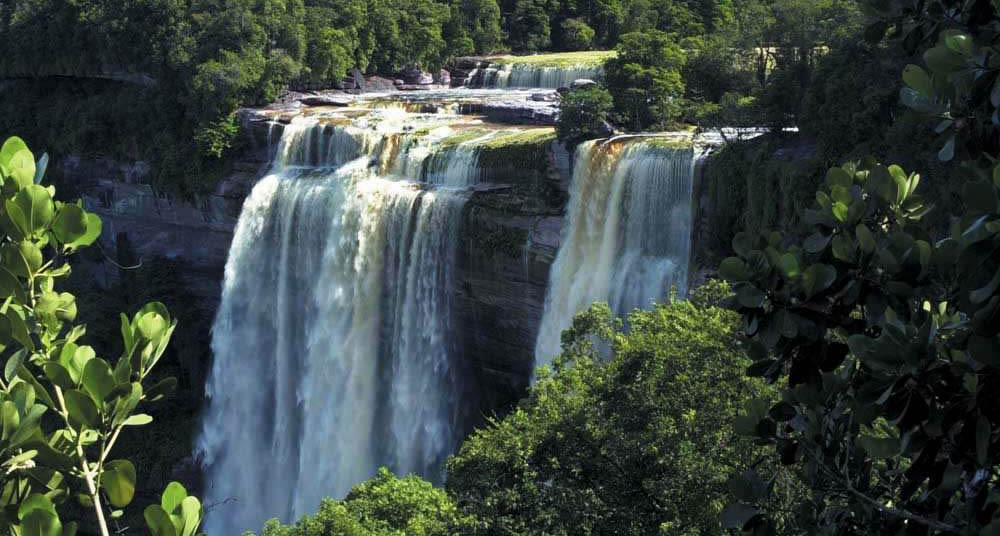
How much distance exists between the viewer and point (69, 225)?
471cm

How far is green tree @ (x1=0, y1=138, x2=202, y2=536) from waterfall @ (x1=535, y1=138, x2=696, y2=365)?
18887 millimetres

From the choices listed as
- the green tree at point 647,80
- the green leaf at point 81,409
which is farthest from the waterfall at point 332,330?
the green leaf at point 81,409

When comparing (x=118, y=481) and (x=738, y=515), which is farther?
(x=738, y=515)

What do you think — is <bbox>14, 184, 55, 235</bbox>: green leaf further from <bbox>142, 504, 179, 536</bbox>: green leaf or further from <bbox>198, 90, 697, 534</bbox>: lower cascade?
<bbox>198, 90, 697, 534</bbox>: lower cascade

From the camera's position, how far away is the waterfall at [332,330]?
93.1ft

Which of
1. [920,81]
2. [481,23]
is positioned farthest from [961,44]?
[481,23]

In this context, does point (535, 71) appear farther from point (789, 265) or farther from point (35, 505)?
point (35, 505)

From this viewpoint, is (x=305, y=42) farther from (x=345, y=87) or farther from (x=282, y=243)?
(x=282, y=243)

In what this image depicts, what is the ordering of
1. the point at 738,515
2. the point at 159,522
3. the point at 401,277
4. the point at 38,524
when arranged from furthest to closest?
the point at 401,277 < the point at 738,515 < the point at 159,522 < the point at 38,524

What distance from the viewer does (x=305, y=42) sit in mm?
41188

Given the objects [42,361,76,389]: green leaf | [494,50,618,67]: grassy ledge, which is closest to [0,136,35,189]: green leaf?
[42,361,76,389]: green leaf

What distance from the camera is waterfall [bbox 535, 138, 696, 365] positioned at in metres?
23.5

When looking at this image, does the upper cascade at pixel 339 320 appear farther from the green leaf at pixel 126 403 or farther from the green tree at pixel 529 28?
the green leaf at pixel 126 403

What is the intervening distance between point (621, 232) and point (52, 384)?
807 inches
